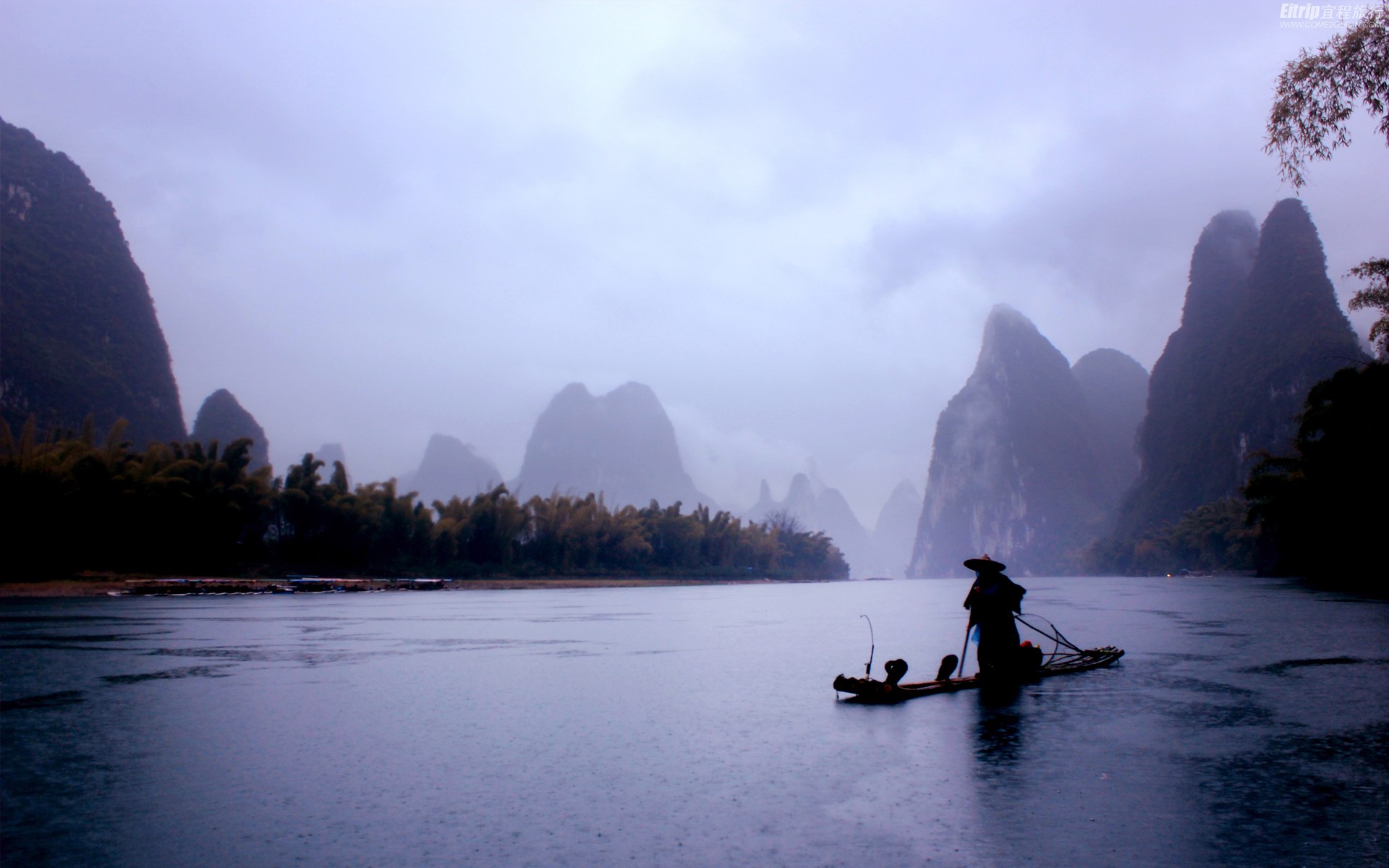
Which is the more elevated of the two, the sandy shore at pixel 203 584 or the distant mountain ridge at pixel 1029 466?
the distant mountain ridge at pixel 1029 466

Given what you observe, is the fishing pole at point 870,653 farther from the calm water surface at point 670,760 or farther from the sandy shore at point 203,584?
the sandy shore at point 203,584

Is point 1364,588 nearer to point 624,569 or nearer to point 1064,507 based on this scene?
point 624,569

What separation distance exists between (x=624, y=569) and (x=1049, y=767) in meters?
61.0

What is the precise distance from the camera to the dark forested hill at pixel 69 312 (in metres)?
69.1

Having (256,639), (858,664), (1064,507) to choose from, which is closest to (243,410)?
(256,639)

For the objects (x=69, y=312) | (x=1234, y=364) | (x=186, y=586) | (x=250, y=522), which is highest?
(x=1234, y=364)

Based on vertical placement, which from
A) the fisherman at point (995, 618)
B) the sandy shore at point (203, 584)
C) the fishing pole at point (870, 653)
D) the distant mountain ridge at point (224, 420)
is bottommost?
the sandy shore at point (203, 584)

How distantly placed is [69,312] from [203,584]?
5948cm

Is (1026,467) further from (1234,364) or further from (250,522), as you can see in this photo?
(250,522)

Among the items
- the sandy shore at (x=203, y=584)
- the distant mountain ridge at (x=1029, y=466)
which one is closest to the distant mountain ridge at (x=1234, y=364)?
the distant mountain ridge at (x=1029, y=466)

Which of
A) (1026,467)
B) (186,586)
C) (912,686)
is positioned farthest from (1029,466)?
(912,686)

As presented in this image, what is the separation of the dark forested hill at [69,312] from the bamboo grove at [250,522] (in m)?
25.8

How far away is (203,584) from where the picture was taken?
34.4 meters

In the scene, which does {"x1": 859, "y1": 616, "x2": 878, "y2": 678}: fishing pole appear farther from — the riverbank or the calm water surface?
the riverbank
